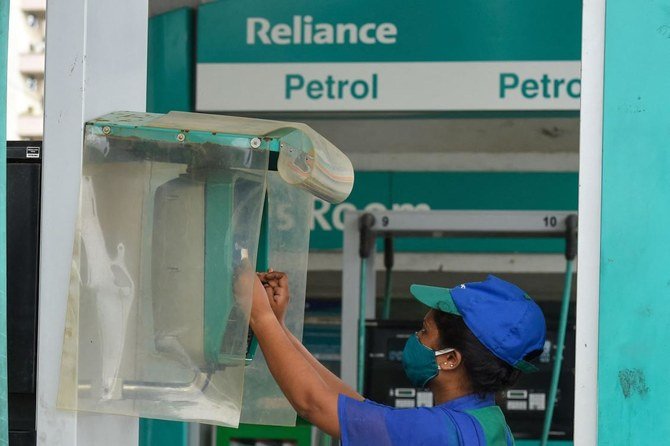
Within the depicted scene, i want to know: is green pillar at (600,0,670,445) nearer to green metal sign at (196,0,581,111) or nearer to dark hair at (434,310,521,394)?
dark hair at (434,310,521,394)

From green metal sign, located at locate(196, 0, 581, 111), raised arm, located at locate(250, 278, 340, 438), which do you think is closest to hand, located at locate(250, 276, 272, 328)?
raised arm, located at locate(250, 278, 340, 438)

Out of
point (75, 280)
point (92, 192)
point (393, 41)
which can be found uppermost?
point (393, 41)

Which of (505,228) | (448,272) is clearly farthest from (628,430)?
(448,272)

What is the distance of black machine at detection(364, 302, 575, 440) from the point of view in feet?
13.1

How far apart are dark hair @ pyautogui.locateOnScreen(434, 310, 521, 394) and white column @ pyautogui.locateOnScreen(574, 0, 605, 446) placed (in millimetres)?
284

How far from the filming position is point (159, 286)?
1747mm

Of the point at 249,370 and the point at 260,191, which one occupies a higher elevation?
the point at 260,191

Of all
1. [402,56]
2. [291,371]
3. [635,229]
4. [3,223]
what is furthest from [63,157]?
[402,56]

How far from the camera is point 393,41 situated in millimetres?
4137

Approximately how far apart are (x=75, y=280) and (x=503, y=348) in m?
0.79

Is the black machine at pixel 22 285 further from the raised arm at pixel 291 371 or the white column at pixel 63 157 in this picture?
the raised arm at pixel 291 371

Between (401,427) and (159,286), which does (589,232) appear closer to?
(401,427)

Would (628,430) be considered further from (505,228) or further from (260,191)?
(505,228)

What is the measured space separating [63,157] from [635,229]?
961 mm
